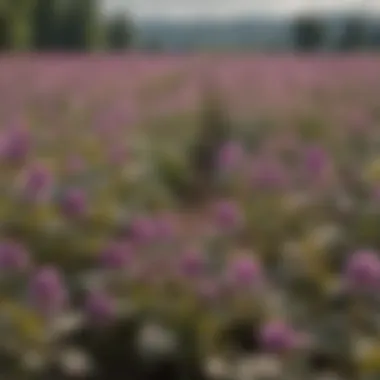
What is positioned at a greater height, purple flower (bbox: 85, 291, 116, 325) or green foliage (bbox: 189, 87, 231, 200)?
green foliage (bbox: 189, 87, 231, 200)

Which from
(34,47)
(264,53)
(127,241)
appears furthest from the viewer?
(34,47)

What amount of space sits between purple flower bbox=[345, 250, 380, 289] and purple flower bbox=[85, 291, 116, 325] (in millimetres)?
196

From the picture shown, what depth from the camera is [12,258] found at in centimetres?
80

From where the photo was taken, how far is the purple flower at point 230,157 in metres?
1.00

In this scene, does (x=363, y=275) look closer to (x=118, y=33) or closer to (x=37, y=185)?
(x=37, y=185)

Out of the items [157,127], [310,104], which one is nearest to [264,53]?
[310,104]

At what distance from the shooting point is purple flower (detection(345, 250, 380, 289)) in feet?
2.43

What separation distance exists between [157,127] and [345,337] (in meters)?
0.60

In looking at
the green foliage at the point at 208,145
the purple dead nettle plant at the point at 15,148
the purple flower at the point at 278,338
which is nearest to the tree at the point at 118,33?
the green foliage at the point at 208,145

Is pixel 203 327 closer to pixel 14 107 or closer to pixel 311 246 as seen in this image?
pixel 311 246

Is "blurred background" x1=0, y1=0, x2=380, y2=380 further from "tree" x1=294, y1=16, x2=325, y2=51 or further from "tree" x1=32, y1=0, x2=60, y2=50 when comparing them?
"tree" x1=32, y1=0, x2=60, y2=50

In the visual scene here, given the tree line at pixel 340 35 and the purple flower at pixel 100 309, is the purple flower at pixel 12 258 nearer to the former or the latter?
the purple flower at pixel 100 309

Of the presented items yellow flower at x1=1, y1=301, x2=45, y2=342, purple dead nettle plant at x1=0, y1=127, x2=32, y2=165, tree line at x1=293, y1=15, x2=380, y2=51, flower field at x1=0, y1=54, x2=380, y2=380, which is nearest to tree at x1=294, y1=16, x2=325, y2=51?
tree line at x1=293, y1=15, x2=380, y2=51

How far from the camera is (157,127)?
1288mm
